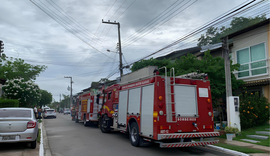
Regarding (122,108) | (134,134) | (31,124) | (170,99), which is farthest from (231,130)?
(31,124)

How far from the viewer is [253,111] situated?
1202 centimetres

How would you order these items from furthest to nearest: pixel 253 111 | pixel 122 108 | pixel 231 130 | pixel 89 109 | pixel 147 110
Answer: pixel 89 109 → pixel 253 111 → pixel 122 108 → pixel 231 130 → pixel 147 110

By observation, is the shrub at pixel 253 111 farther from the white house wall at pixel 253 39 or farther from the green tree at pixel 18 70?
the green tree at pixel 18 70

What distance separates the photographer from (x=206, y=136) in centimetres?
785

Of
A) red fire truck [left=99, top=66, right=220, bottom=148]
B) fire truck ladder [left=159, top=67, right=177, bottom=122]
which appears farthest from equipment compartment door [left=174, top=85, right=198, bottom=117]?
fire truck ladder [left=159, top=67, right=177, bottom=122]

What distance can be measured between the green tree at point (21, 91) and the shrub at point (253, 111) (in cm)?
2077

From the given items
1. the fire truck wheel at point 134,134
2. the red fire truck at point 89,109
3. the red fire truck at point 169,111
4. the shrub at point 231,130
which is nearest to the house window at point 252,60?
the shrub at point 231,130

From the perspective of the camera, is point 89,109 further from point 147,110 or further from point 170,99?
point 170,99

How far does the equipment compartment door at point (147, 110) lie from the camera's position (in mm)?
7713

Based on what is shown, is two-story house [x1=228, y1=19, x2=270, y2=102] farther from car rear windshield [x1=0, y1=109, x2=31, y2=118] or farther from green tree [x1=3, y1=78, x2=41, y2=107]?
green tree [x1=3, y1=78, x2=41, y2=107]

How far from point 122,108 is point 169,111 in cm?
345

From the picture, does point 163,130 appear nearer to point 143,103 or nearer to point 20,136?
point 143,103

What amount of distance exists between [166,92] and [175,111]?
757 millimetres

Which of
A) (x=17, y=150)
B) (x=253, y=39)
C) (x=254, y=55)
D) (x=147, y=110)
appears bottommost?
(x=17, y=150)
